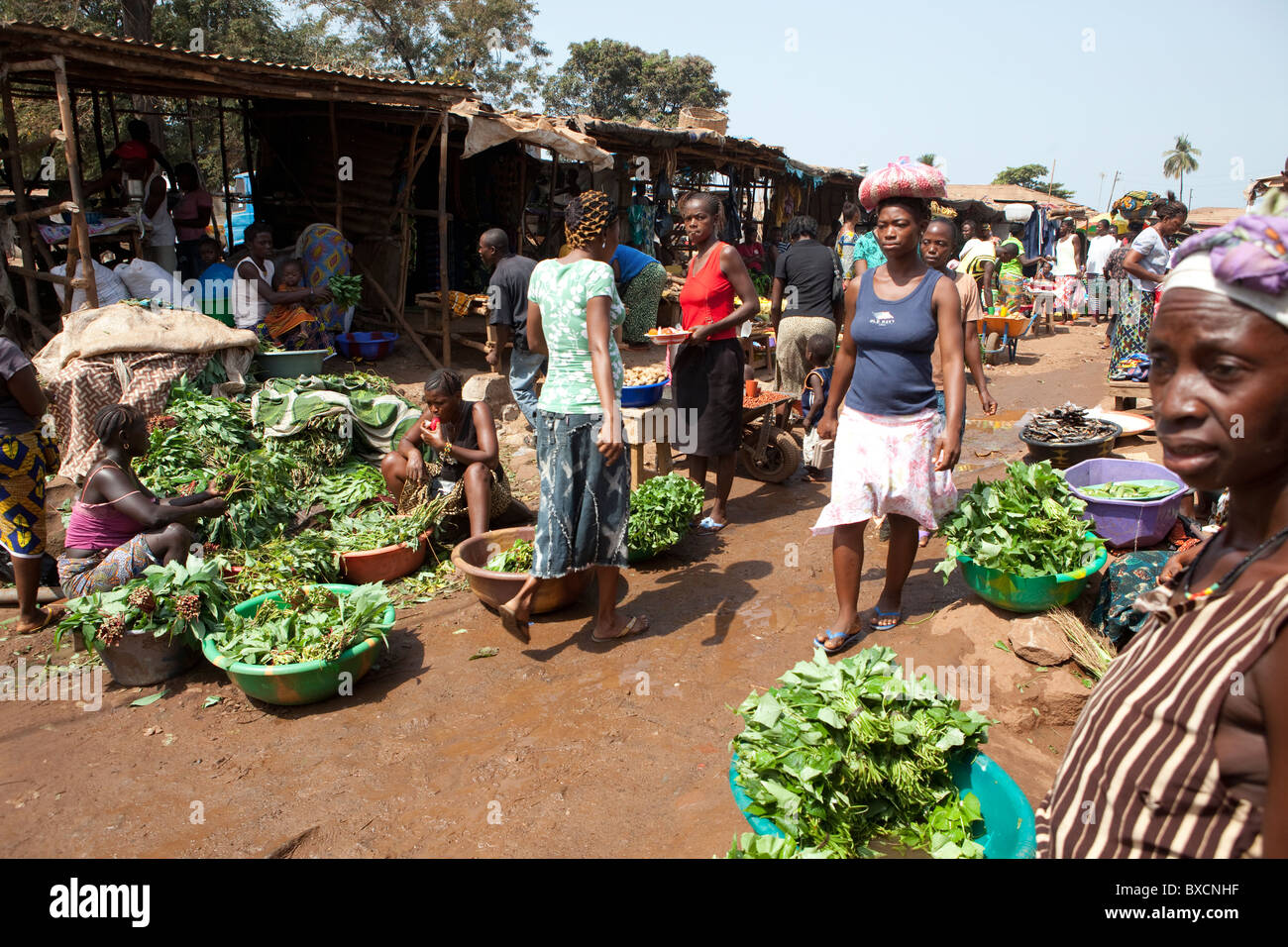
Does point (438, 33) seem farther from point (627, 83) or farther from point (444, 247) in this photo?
point (444, 247)

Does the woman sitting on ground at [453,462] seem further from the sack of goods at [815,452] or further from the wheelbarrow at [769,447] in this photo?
the sack of goods at [815,452]

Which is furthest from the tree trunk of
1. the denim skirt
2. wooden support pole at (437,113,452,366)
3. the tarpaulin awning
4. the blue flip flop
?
the blue flip flop

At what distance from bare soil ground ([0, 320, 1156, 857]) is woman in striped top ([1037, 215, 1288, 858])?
1.79 metres

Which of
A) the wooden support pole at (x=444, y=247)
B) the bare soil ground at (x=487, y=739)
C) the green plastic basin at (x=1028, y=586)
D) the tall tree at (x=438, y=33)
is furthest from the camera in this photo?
the tall tree at (x=438, y=33)

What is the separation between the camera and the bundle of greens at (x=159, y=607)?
4.09m

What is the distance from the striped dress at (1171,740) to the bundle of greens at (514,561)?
375 centimetres

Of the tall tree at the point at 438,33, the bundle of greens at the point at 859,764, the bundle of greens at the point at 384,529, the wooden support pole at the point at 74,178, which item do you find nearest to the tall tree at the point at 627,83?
the tall tree at the point at 438,33

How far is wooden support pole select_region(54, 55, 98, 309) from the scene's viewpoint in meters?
6.93

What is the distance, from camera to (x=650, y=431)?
6.09m

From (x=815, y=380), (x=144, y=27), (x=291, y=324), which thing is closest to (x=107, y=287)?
(x=291, y=324)

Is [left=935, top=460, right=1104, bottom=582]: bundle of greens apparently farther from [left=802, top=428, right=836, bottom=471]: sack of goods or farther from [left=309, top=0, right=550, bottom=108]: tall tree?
[left=309, top=0, right=550, bottom=108]: tall tree

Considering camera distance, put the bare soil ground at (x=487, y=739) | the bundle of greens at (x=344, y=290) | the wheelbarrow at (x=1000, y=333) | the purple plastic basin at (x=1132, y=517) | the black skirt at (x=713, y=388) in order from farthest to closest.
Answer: the wheelbarrow at (x=1000, y=333)
the bundle of greens at (x=344, y=290)
the black skirt at (x=713, y=388)
the purple plastic basin at (x=1132, y=517)
the bare soil ground at (x=487, y=739)

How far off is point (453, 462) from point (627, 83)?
3261 centimetres

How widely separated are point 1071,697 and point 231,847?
3254 millimetres
